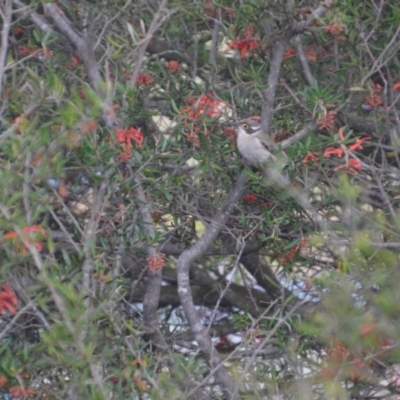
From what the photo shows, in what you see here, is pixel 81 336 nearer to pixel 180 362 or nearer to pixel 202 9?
pixel 180 362

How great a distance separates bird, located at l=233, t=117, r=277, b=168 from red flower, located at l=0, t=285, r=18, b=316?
1.41 m

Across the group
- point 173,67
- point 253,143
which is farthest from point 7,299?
point 173,67

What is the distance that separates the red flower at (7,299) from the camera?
4.00 metres

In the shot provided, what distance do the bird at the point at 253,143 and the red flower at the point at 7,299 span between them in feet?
4.63

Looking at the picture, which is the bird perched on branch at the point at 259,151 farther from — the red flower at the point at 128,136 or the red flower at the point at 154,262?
the red flower at the point at 154,262

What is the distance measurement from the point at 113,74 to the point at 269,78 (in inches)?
33.8

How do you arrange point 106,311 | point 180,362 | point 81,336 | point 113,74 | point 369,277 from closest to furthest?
point 369,277 → point 81,336 → point 106,311 → point 180,362 → point 113,74

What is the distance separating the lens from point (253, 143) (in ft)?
15.9

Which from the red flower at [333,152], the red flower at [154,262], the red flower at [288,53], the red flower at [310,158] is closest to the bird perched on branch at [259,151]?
the red flower at [310,158]

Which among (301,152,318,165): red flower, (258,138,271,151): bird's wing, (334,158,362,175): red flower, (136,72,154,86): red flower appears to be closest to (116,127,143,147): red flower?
(136,72,154,86): red flower

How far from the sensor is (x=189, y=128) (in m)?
4.95

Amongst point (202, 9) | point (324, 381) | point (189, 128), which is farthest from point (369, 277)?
point (202, 9)

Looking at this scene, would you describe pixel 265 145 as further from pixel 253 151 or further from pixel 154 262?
pixel 154 262

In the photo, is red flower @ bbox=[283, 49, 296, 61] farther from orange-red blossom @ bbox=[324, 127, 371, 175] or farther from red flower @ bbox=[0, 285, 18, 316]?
red flower @ bbox=[0, 285, 18, 316]
